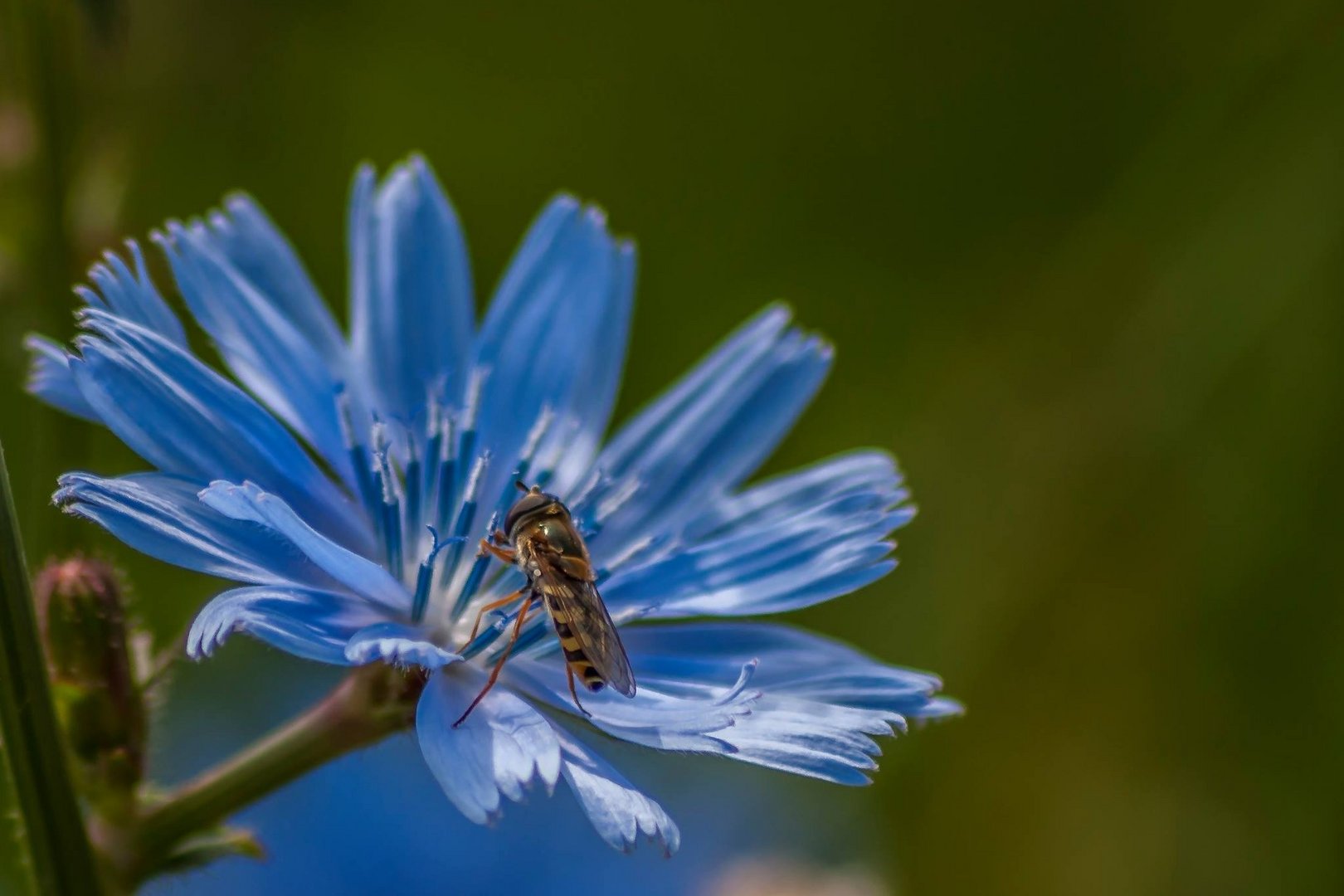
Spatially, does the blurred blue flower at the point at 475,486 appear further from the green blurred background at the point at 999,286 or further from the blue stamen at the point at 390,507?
the green blurred background at the point at 999,286

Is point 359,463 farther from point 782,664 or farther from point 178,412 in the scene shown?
point 782,664

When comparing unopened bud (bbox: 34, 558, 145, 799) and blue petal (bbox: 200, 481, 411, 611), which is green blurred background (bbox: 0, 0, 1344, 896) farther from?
blue petal (bbox: 200, 481, 411, 611)

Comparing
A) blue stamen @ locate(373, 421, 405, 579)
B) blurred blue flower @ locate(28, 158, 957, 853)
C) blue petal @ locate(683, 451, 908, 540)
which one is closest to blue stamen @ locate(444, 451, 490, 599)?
blurred blue flower @ locate(28, 158, 957, 853)

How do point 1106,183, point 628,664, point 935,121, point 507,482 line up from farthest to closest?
point 935,121 < point 1106,183 < point 507,482 < point 628,664

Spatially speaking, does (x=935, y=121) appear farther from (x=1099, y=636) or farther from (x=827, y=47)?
(x=1099, y=636)

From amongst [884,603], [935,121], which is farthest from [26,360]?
[935,121]

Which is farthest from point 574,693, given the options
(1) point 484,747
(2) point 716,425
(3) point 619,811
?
(2) point 716,425

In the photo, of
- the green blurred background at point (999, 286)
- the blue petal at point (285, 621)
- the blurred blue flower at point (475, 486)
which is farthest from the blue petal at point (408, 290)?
the green blurred background at point (999, 286)
